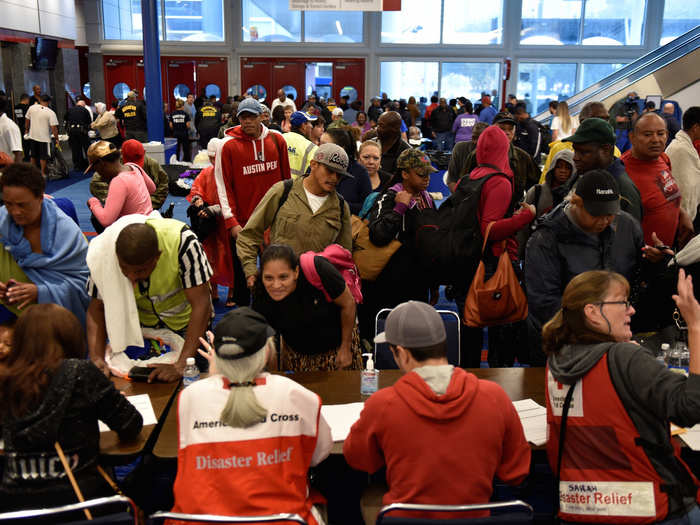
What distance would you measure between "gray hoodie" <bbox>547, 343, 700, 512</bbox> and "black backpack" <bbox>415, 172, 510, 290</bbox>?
1.86 m

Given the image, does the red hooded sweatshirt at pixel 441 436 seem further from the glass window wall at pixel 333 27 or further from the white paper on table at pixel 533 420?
the glass window wall at pixel 333 27

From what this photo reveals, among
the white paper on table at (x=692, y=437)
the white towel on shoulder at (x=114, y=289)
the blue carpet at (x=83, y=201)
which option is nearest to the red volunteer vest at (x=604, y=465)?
the white paper on table at (x=692, y=437)

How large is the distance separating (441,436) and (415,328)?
0.37 m

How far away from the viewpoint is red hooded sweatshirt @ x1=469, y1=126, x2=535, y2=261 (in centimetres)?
414

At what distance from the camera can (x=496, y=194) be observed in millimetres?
4191

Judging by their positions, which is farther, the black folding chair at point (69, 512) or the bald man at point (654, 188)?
the bald man at point (654, 188)

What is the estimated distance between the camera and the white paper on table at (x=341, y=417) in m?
2.74

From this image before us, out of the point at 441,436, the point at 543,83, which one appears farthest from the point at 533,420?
the point at 543,83

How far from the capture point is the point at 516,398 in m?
3.07

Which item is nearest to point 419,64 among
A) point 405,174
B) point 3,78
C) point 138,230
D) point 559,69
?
point 559,69

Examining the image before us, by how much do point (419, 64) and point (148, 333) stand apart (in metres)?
21.1

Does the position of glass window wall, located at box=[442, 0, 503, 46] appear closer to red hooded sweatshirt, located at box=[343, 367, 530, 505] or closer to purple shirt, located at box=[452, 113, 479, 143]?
purple shirt, located at box=[452, 113, 479, 143]

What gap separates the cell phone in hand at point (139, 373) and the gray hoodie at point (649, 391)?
1.92m

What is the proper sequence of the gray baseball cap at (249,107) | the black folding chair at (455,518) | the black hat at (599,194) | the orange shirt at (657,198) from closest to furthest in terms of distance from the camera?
the black folding chair at (455,518) < the black hat at (599,194) < the orange shirt at (657,198) < the gray baseball cap at (249,107)
